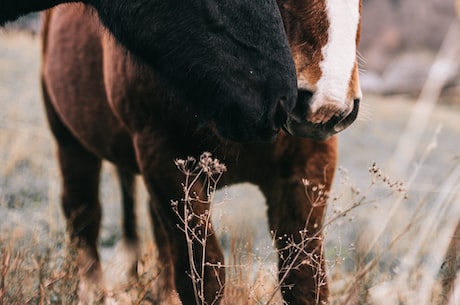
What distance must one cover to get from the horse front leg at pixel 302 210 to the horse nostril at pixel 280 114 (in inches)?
23.5

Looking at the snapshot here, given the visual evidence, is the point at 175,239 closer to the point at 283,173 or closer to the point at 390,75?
the point at 283,173

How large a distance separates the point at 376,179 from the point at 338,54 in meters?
0.39

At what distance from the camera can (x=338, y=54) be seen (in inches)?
87.0

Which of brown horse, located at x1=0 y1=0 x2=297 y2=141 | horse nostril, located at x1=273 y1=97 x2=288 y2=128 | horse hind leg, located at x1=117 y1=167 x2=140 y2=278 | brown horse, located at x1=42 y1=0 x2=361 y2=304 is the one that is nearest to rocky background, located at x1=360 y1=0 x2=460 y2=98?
horse hind leg, located at x1=117 y1=167 x2=140 y2=278

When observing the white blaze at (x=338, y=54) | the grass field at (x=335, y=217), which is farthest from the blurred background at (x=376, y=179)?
the white blaze at (x=338, y=54)

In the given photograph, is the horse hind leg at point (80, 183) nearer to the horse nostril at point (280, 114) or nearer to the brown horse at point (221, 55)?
the brown horse at point (221, 55)

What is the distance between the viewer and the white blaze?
2168 mm

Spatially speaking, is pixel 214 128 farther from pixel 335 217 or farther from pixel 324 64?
pixel 335 217

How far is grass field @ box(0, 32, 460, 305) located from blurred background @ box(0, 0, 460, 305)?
0.02m

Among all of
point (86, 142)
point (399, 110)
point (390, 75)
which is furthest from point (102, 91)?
point (390, 75)

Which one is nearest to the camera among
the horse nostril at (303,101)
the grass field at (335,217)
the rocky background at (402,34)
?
the horse nostril at (303,101)

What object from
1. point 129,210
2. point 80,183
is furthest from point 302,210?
point 129,210

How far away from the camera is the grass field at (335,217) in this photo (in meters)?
2.61

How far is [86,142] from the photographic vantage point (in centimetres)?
372
